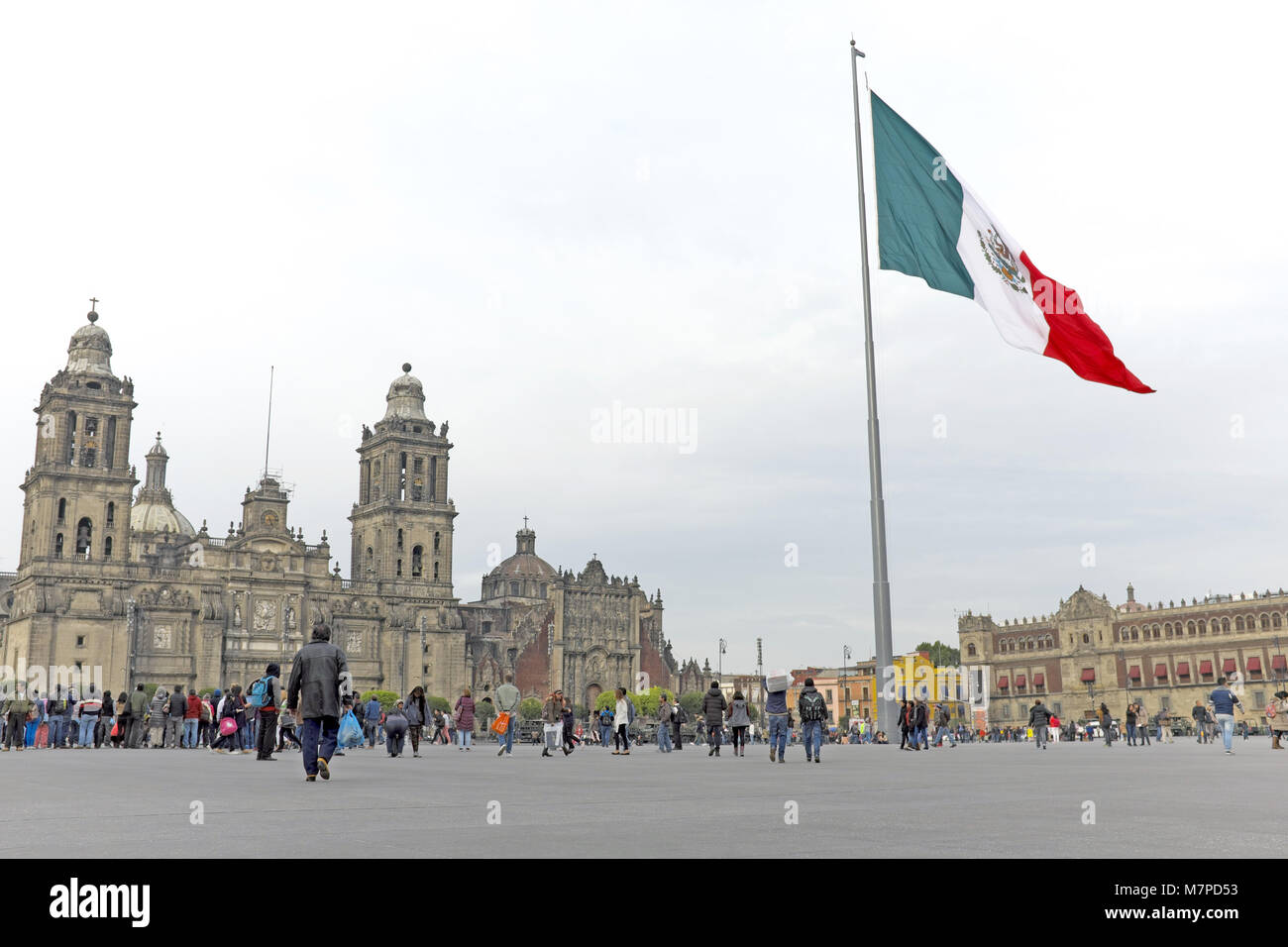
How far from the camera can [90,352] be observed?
86.4 metres

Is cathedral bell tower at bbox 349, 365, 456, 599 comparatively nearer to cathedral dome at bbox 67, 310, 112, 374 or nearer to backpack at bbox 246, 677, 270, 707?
cathedral dome at bbox 67, 310, 112, 374

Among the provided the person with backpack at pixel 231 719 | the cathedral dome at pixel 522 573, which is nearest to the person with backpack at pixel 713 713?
the person with backpack at pixel 231 719

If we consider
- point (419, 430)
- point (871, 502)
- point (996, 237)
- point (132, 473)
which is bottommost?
point (871, 502)

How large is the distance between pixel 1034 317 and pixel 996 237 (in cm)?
185

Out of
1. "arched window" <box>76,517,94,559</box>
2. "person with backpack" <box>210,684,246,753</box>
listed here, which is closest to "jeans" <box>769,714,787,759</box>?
"person with backpack" <box>210,684,246,753</box>

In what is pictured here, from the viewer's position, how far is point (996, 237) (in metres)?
20.7

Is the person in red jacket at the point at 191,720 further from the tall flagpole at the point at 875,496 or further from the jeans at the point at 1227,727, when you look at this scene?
the jeans at the point at 1227,727

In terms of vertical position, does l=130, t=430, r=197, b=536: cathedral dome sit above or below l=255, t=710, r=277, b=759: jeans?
above

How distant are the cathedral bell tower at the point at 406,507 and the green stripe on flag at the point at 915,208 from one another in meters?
79.5

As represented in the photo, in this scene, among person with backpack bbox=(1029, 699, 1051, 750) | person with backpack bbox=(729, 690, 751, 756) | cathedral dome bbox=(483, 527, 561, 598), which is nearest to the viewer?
person with backpack bbox=(729, 690, 751, 756)

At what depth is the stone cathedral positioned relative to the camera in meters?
81.4

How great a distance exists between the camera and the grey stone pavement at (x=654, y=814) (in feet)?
19.5
